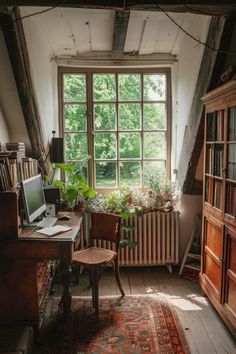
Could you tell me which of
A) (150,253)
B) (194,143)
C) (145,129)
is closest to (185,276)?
(150,253)

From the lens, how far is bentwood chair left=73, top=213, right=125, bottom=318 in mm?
2680

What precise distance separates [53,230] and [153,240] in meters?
1.47

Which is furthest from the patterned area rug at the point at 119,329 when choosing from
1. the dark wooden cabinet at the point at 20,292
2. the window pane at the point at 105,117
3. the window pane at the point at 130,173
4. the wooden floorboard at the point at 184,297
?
the window pane at the point at 105,117

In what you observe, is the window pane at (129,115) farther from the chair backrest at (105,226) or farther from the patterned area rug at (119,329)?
the patterned area rug at (119,329)

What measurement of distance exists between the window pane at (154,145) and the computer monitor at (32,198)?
152cm

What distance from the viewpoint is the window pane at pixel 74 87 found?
3.80m

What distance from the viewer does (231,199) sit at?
2389 millimetres

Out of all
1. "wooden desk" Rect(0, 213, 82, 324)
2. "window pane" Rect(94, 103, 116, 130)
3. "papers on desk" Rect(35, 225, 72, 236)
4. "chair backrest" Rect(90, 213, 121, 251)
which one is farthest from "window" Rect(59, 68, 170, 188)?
"wooden desk" Rect(0, 213, 82, 324)

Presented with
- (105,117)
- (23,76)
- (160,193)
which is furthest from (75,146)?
(23,76)

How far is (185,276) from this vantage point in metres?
3.51

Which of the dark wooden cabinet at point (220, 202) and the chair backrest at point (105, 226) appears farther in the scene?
the chair backrest at point (105, 226)

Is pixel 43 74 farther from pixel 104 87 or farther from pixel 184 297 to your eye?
pixel 184 297

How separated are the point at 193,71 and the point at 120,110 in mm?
1084

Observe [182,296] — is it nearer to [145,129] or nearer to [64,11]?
[145,129]
